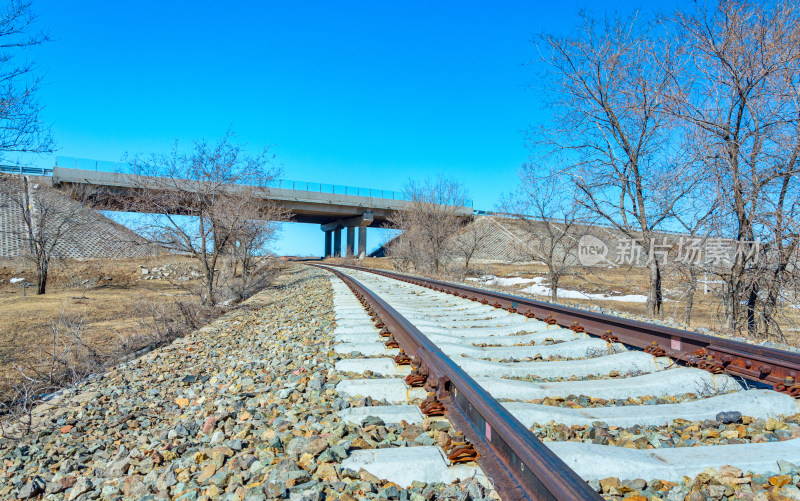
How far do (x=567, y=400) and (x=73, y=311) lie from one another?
16.5 meters

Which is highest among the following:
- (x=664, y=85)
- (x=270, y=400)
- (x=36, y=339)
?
(x=664, y=85)

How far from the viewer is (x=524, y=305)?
7.03 m

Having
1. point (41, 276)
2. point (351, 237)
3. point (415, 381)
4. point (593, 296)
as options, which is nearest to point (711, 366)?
point (415, 381)

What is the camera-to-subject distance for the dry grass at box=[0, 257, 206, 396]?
28.8 ft

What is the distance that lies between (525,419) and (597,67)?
11960mm

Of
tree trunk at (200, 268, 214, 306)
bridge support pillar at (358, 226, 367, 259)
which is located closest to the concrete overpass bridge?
bridge support pillar at (358, 226, 367, 259)

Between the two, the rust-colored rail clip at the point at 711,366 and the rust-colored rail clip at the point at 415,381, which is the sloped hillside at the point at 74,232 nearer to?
the rust-colored rail clip at the point at 415,381

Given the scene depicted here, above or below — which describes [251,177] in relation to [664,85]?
below

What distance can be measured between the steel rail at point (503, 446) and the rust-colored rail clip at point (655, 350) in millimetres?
2106

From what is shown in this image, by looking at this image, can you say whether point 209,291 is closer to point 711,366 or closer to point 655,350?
point 655,350

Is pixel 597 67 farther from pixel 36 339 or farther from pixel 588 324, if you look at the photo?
pixel 36 339

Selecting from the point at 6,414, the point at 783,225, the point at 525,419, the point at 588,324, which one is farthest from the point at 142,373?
the point at 783,225

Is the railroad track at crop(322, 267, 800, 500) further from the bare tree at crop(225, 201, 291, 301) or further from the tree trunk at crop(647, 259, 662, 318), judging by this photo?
the bare tree at crop(225, 201, 291, 301)

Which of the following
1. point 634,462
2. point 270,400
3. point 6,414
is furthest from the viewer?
point 6,414
